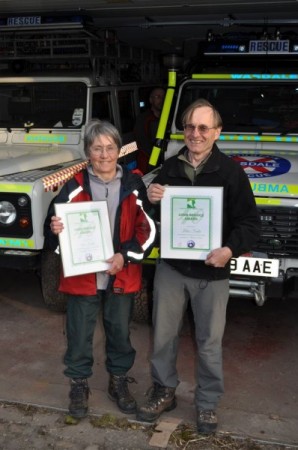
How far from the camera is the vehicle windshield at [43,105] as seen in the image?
5.21 m

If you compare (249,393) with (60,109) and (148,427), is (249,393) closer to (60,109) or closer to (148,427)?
(148,427)

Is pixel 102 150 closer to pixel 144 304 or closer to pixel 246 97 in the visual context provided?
pixel 144 304

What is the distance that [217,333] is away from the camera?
9.41ft

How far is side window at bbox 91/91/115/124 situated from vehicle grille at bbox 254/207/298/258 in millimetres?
2307

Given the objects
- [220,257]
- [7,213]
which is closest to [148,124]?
[7,213]

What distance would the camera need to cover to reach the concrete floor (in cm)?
317

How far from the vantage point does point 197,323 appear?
2930 millimetres

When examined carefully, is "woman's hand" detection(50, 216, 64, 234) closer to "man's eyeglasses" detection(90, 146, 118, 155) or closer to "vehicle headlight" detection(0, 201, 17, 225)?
"man's eyeglasses" detection(90, 146, 118, 155)

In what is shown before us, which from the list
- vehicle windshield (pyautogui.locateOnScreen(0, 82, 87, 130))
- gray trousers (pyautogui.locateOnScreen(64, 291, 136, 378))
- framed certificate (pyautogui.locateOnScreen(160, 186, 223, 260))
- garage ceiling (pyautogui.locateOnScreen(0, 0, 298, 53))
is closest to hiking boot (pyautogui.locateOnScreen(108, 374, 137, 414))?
gray trousers (pyautogui.locateOnScreen(64, 291, 136, 378))

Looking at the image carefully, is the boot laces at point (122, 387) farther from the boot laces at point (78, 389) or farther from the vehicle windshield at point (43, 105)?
the vehicle windshield at point (43, 105)

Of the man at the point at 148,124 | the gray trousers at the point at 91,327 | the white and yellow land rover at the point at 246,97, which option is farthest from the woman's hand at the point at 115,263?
the man at the point at 148,124

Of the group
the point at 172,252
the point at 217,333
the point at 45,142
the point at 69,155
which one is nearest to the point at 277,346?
the point at 217,333

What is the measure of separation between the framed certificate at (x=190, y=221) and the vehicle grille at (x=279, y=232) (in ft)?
3.10

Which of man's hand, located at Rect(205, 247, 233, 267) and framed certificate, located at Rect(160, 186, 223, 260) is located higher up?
framed certificate, located at Rect(160, 186, 223, 260)
